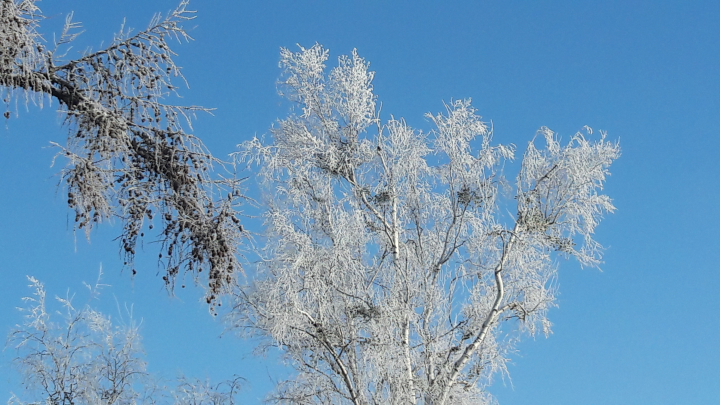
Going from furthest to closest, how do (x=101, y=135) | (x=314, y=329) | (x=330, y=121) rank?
(x=330, y=121) → (x=314, y=329) → (x=101, y=135)

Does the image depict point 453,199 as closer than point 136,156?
No

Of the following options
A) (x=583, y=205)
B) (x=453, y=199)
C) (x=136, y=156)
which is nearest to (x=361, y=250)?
(x=453, y=199)

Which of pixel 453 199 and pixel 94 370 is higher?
pixel 453 199

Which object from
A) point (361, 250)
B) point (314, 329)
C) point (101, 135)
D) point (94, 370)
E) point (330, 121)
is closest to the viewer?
point (101, 135)

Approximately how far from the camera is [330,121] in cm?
1488

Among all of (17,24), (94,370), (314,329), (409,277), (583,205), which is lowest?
(17,24)

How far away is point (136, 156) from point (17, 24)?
1139 millimetres

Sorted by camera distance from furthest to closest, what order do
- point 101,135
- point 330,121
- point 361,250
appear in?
point 330,121 → point 361,250 → point 101,135

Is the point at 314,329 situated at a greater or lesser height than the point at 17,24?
greater

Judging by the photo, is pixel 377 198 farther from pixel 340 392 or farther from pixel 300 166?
pixel 340 392

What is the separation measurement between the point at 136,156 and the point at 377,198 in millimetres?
9344

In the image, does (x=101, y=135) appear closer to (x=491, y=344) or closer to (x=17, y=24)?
(x=17, y=24)

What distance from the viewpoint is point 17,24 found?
527 cm

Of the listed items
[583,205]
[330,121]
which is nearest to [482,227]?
[583,205]
